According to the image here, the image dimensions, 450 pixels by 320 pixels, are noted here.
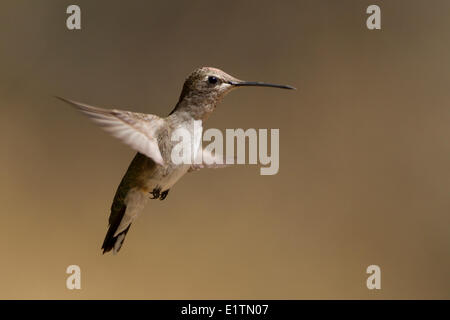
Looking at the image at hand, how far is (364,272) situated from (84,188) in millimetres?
976

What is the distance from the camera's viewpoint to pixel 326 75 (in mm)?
1844

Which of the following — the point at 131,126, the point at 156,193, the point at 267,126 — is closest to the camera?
the point at 131,126

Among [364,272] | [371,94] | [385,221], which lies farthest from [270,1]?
[364,272]

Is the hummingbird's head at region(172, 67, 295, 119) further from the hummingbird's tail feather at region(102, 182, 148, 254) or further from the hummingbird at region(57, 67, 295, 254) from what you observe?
the hummingbird's tail feather at region(102, 182, 148, 254)

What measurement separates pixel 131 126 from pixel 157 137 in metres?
0.06

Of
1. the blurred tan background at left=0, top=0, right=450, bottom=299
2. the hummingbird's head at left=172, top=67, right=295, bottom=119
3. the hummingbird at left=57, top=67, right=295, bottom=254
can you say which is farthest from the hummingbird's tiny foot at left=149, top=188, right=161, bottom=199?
the blurred tan background at left=0, top=0, right=450, bottom=299

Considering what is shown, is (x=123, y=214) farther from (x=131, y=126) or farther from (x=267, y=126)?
(x=267, y=126)

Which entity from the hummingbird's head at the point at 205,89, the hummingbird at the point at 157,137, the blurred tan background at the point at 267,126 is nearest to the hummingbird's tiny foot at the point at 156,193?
the hummingbird at the point at 157,137

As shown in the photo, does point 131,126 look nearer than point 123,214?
Yes

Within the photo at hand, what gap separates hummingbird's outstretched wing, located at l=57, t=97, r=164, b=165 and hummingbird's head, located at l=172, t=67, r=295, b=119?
0.05 metres

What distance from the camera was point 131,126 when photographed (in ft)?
1.97

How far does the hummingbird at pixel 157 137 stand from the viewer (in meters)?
0.58

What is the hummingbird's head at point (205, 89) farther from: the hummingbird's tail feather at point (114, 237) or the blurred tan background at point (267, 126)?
the blurred tan background at point (267, 126)

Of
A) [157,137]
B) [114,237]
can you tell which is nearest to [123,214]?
[114,237]
